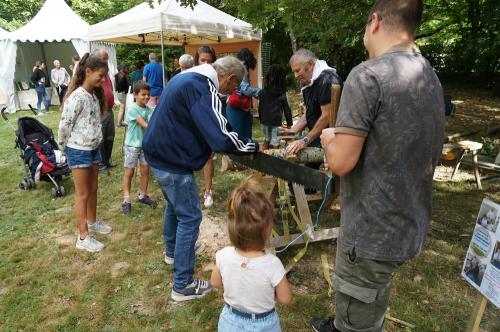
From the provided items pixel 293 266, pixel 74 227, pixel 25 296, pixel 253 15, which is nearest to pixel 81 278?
pixel 25 296

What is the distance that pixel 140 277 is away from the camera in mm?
3639

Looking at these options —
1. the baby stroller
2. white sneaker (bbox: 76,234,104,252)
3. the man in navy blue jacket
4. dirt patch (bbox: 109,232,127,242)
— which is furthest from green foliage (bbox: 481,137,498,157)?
the baby stroller

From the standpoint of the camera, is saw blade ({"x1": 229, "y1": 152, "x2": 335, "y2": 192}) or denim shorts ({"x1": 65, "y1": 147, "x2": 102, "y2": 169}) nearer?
saw blade ({"x1": 229, "y1": 152, "x2": 335, "y2": 192})

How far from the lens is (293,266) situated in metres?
3.56

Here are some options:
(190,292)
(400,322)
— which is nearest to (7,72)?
(190,292)

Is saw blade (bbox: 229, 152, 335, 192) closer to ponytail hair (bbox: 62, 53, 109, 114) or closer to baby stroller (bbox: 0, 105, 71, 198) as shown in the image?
ponytail hair (bbox: 62, 53, 109, 114)

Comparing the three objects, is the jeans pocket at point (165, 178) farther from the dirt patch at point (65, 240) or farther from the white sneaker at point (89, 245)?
the dirt patch at point (65, 240)

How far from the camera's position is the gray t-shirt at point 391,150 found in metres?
1.59

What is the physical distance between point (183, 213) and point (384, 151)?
1.82 meters

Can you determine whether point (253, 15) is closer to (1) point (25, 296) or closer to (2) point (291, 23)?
(2) point (291, 23)

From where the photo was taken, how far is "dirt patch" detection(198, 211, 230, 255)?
4160mm

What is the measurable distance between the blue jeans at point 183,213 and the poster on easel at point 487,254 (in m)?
2.01

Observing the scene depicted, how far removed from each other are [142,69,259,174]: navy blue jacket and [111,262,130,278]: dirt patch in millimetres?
1451

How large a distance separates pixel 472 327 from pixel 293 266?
5.07ft
